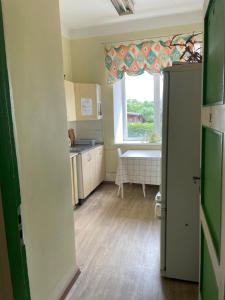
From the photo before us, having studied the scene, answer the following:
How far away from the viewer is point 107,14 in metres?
3.77

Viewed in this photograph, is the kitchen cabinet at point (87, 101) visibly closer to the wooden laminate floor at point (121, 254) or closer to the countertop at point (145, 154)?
the countertop at point (145, 154)

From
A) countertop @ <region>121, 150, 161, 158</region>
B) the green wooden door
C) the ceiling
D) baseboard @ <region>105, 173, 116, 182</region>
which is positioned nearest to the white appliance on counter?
the green wooden door

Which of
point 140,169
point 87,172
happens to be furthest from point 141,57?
point 87,172

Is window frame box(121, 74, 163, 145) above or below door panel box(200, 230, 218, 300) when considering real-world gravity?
above

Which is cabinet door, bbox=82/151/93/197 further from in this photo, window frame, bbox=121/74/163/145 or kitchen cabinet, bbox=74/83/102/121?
window frame, bbox=121/74/163/145

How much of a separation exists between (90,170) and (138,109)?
1557 millimetres

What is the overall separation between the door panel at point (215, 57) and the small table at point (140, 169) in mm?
2562

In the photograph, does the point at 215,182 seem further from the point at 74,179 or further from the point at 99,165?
the point at 99,165

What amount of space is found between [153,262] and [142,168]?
1.68 metres

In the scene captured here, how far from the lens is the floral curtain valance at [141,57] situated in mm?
3895

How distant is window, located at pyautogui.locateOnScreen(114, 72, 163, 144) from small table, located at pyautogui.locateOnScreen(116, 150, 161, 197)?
77 cm

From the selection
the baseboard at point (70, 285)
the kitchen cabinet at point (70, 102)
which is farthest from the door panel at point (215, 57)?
the kitchen cabinet at point (70, 102)

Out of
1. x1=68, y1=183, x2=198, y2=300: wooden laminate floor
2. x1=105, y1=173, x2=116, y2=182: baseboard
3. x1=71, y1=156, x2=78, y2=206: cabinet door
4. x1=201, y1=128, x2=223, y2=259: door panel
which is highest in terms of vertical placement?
x1=201, y1=128, x2=223, y2=259: door panel

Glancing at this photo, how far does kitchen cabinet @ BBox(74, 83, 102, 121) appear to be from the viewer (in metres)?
4.22
